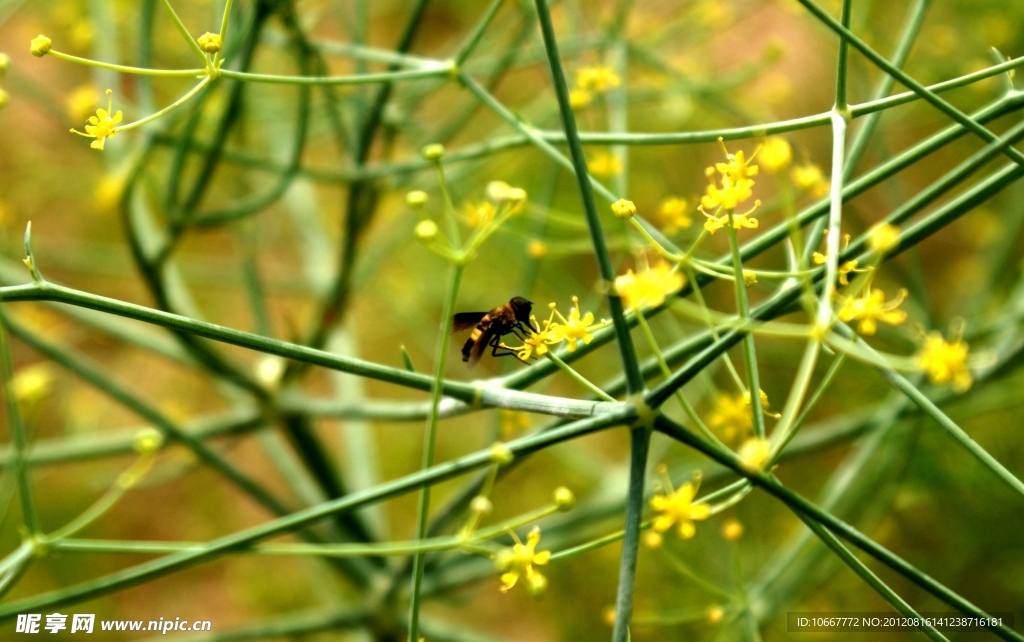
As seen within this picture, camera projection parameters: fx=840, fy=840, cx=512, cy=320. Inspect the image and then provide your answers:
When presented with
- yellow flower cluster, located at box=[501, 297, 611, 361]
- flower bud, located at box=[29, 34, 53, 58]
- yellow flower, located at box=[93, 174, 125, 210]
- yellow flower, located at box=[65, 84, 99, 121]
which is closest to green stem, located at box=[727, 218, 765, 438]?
yellow flower cluster, located at box=[501, 297, 611, 361]

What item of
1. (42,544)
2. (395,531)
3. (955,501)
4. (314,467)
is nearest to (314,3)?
(314,467)

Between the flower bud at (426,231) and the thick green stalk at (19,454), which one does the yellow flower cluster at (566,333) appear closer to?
the flower bud at (426,231)

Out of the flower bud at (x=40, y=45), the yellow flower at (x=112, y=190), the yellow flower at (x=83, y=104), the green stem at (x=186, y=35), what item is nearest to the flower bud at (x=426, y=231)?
the green stem at (x=186, y=35)

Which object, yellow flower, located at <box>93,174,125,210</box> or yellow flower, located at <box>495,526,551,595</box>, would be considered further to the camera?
yellow flower, located at <box>93,174,125,210</box>

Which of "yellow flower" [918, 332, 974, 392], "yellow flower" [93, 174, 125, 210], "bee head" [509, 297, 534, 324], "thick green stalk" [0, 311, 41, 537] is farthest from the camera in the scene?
"yellow flower" [93, 174, 125, 210]

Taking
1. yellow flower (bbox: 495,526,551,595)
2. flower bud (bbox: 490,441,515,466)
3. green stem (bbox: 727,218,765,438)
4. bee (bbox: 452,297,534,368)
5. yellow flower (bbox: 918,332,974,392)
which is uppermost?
bee (bbox: 452,297,534,368)

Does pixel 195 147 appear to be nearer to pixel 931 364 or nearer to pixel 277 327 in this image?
pixel 931 364

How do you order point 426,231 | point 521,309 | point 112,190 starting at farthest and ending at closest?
point 112,190
point 521,309
point 426,231

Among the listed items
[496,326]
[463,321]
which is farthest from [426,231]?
[463,321]

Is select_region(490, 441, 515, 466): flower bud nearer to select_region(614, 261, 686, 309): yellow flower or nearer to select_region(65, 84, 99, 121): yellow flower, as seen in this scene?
select_region(614, 261, 686, 309): yellow flower

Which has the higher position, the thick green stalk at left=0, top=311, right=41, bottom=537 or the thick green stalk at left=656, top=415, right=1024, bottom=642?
the thick green stalk at left=0, top=311, right=41, bottom=537

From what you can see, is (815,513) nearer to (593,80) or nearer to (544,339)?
(544,339)
